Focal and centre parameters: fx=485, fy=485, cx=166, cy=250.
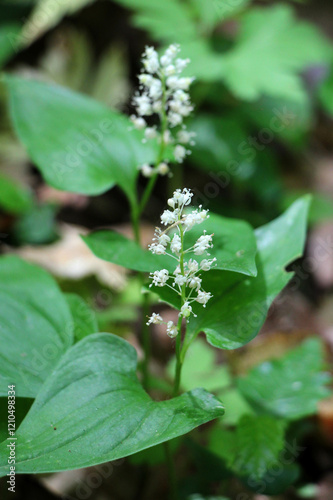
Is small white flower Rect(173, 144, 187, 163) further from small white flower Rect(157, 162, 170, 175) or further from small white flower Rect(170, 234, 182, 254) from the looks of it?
small white flower Rect(170, 234, 182, 254)

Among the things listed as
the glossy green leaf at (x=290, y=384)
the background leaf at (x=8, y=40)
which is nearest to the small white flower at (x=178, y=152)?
the glossy green leaf at (x=290, y=384)

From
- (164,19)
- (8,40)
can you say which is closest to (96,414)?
(164,19)

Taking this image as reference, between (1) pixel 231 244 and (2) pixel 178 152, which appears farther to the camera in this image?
(2) pixel 178 152

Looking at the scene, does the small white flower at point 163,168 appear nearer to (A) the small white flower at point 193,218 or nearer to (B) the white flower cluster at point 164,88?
(B) the white flower cluster at point 164,88

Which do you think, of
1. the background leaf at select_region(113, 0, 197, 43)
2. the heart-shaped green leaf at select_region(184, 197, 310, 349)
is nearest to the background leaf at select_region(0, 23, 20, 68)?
the background leaf at select_region(113, 0, 197, 43)

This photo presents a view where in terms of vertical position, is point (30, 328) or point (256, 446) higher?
point (30, 328)

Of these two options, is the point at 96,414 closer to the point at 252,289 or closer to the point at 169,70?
the point at 252,289

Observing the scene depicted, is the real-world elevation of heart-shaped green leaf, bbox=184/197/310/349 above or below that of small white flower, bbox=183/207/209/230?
below
